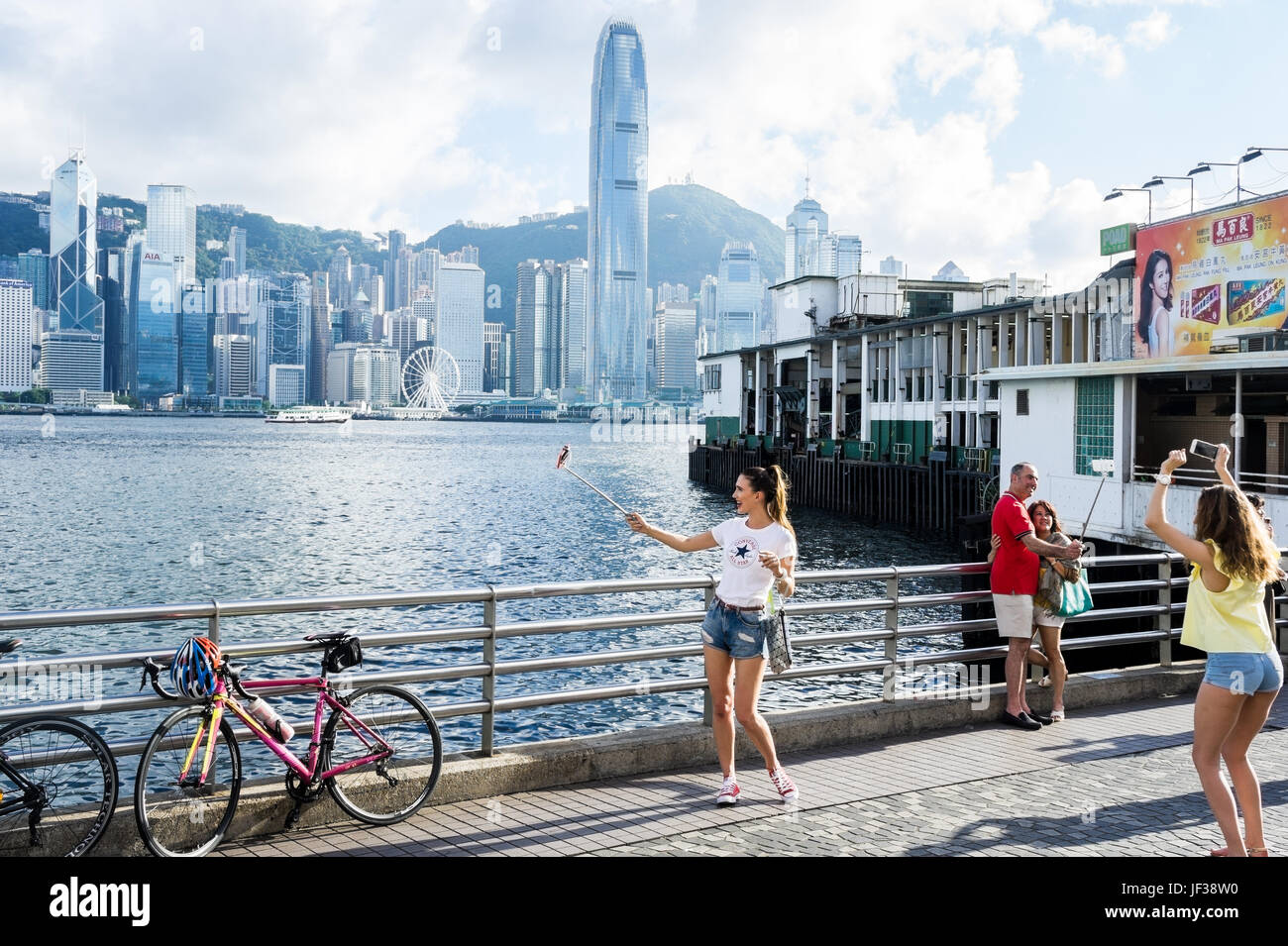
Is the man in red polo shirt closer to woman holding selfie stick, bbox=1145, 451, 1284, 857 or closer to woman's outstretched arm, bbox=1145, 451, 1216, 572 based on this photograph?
woman's outstretched arm, bbox=1145, 451, 1216, 572

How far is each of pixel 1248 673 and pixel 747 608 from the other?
2.87 metres

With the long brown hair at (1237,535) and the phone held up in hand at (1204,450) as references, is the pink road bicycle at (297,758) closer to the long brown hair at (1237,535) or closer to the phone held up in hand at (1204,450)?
the long brown hair at (1237,535)

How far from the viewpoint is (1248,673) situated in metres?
6.06

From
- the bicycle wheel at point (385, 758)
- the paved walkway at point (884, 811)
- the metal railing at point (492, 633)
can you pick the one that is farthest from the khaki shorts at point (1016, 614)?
the bicycle wheel at point (385, 758)

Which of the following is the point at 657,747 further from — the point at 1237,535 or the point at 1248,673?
the point at 1237,535

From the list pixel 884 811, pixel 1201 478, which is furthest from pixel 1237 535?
pixel 1201 478

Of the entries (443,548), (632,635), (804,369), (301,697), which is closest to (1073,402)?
(632,635)

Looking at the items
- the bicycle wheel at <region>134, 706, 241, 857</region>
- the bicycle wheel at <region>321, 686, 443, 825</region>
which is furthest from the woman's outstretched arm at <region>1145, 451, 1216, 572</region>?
the bicycle wheel at <region>134, 706, 241, 857</region>

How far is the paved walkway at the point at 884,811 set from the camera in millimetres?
6570

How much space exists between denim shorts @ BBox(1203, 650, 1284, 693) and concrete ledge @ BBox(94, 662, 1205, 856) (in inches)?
136

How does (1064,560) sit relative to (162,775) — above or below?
above
